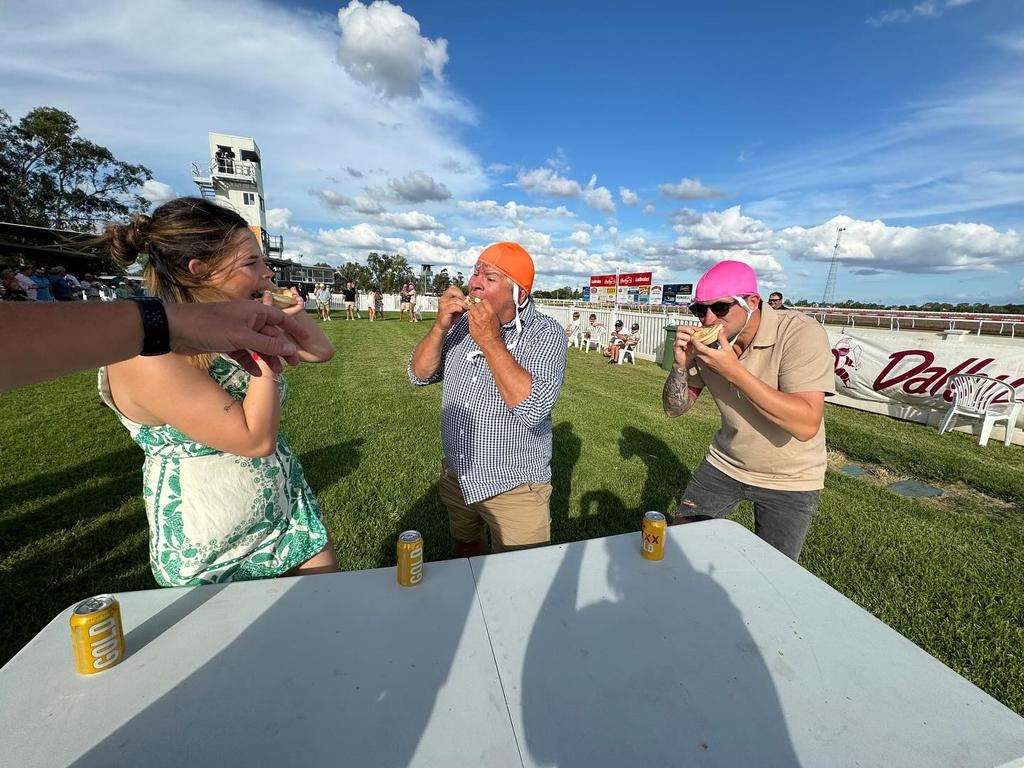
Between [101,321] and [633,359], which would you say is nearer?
[101,321]

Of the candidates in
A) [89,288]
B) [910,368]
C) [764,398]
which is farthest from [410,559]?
[89,288]

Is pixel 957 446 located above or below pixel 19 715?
below

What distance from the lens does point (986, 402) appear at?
21.5 feet

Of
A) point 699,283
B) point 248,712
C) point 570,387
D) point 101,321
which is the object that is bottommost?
point 570,387

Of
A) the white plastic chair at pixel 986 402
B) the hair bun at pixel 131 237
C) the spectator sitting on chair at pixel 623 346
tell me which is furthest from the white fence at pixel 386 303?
the hair bun at pixel 131 237

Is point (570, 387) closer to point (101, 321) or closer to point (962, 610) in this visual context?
point (962, 610)

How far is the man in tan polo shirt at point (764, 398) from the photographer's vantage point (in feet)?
7.10

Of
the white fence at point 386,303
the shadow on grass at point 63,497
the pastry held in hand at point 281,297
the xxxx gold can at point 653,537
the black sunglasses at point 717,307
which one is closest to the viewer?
the xxxx gold can at point 653,537

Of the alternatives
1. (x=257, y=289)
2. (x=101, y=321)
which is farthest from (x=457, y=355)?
(x=101, y=321)

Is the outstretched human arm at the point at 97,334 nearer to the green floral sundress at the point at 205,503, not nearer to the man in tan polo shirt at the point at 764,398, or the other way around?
the green floral sundress at the point at 205,503

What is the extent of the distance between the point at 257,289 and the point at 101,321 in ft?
3.30

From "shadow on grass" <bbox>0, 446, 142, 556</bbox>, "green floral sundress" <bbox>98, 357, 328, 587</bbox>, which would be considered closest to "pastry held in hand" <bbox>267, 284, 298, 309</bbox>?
"green floral sundress" <bbox>98, 357, 328, 587</bbox>

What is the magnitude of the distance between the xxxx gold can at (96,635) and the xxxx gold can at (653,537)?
5.53ft

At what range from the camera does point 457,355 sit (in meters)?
2.51
